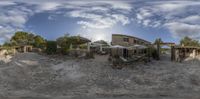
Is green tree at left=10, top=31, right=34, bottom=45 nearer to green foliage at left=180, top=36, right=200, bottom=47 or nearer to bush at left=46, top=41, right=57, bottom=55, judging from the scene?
bush at left=46, top=41, right=57, bottom=55

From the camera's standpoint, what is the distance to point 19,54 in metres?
44.8

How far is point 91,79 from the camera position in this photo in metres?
37.1

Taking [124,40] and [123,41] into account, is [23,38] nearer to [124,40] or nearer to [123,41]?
[123,41]

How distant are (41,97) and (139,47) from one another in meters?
18.7

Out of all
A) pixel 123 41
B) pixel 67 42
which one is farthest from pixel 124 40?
pixel 67 42

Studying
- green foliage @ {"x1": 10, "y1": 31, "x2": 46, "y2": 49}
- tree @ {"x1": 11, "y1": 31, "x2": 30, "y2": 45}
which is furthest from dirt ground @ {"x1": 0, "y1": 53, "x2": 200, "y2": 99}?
tree @ {"x1": 11, "y1": 31, "x2": 30, "y2": 45}

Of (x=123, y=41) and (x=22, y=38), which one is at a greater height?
(x=22, y=38)

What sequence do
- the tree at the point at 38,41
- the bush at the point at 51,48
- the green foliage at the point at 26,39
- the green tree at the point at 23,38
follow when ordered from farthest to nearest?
1. the green tree at the point at 23,38
2. the green foliage at the point at 26,39
3. the tree at the point at 38,41
4. the bush at the point at 51,48

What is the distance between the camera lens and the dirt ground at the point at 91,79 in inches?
1280

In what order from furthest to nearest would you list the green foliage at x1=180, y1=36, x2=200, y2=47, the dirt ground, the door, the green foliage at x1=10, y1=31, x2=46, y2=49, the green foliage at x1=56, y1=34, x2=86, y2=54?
the green foliage at x1=180, y1=36, x2=200, y2=47
the green foliage at x1=10, y1=31, x2=46, y2=49
the green foliage at x1=56, y1=34, x2=86, y2=54
the door
the dirt ground

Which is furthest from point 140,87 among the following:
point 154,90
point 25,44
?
point 25,44

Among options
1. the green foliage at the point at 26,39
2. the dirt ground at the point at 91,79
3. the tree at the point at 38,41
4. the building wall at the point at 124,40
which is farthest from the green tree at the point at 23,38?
the building wall at the point at 124,40

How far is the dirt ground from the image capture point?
3250cm

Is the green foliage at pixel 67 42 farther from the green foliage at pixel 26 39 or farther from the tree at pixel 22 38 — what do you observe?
the tree at pixel 22 38
